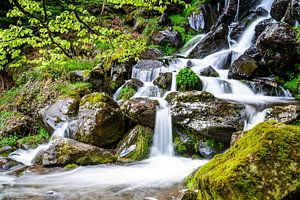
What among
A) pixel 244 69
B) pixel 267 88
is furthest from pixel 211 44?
pixel 267 88

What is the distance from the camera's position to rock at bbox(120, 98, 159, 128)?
855cm

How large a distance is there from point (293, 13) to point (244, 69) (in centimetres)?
264

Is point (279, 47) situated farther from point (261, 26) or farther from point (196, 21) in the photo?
point (196, 21)

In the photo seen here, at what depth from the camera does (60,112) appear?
935 centimetres

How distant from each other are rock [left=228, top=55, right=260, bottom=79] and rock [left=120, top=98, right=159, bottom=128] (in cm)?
373

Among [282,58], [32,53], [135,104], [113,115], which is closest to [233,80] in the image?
[282,58]

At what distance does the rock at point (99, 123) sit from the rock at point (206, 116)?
5.08 feet

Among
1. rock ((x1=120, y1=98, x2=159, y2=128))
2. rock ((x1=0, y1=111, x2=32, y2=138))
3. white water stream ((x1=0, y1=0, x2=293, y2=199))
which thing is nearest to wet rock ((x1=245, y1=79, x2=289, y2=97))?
white water stream ((x1=0, y1=0, x2=293, y2=199))

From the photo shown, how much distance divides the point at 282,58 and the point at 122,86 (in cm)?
551

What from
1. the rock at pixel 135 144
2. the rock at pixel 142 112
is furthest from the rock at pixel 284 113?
the rock at pixel 135 144

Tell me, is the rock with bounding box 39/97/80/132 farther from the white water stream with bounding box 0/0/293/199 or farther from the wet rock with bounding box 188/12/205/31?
the wet rock with bounding box 188/12/205/31

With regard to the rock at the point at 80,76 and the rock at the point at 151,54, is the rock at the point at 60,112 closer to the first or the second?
the rock at the point at 80,76

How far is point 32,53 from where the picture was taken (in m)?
16.1

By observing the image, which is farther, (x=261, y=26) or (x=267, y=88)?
(x=261, y=26)
